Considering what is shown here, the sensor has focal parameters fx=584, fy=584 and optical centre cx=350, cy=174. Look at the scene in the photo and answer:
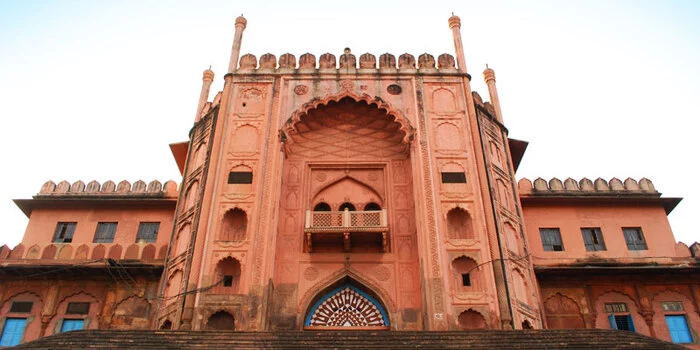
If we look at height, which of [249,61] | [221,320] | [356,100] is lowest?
[221,320]

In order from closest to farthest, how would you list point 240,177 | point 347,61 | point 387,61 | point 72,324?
point 240,177
point 72,324
point 347,61
point 387,61

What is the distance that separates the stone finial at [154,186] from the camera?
1947 centimetres

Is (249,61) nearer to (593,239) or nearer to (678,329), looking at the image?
(593,239)

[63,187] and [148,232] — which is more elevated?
[63,187]

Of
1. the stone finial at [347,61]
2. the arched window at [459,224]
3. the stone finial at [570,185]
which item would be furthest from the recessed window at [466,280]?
the stone finial at [347,61]

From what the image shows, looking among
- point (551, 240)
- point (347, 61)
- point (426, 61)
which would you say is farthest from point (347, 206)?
point (551, 240)

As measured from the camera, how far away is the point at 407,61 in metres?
19.5

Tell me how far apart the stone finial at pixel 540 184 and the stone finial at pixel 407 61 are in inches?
222

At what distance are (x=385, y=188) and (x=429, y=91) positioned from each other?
3.51 metres

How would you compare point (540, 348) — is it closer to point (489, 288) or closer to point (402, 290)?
point (489, 288)

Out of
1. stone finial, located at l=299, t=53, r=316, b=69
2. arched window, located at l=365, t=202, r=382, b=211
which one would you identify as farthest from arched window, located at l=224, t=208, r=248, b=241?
stone finial, located at l=299, t=53, r=316, b=69

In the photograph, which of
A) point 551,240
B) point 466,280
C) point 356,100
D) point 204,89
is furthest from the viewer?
point 204,89

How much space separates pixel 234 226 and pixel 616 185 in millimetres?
12596

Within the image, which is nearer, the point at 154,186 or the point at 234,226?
the point at 234,226
